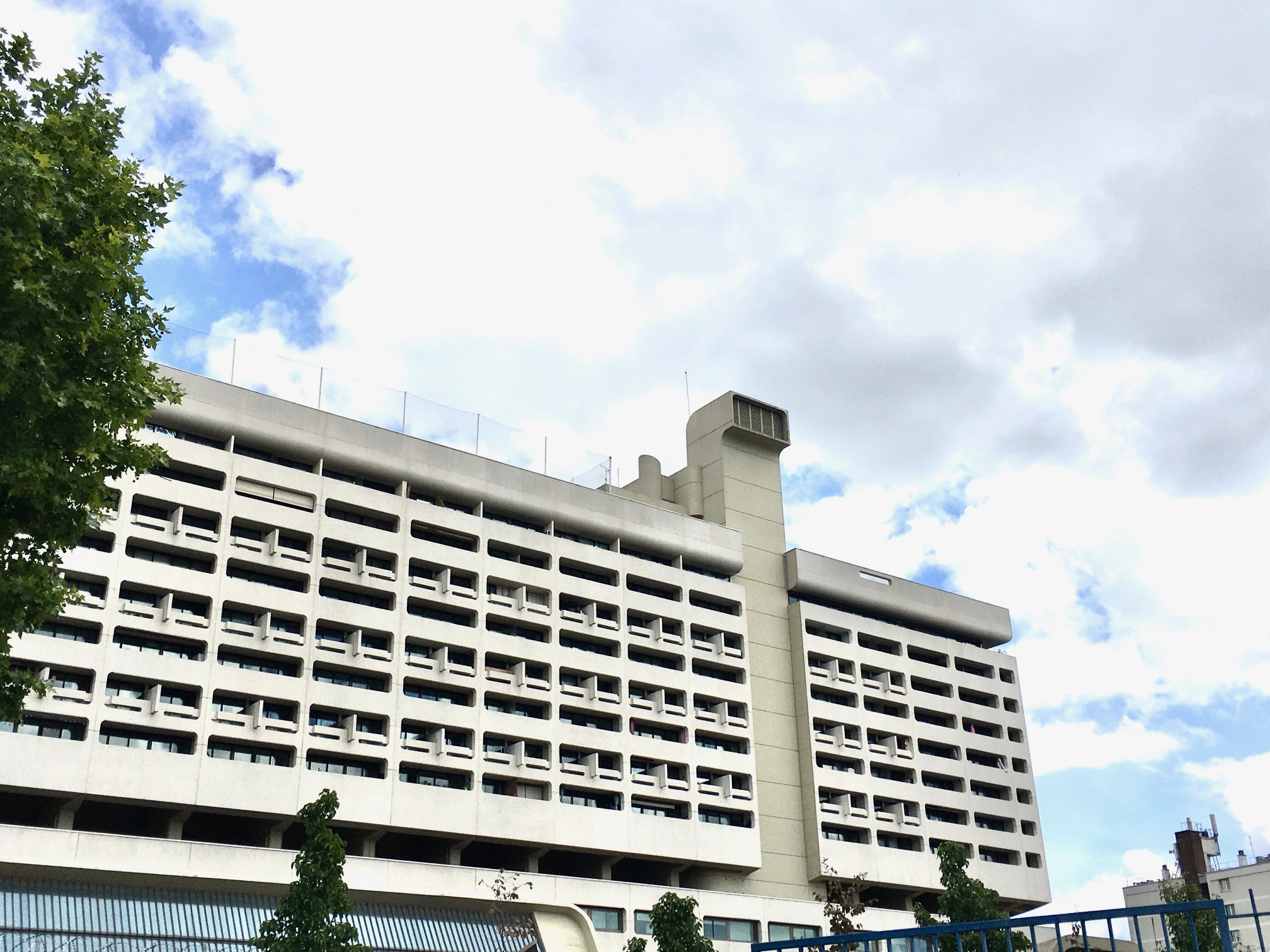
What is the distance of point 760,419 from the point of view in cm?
8231

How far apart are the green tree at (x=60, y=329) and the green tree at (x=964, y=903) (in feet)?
134

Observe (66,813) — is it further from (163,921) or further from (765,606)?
(765,606)

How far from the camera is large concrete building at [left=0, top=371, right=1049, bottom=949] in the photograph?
53.5 meters

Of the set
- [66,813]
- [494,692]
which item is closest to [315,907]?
[66,813]

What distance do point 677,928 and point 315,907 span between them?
698 inches

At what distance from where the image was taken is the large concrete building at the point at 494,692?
53469 millimetres

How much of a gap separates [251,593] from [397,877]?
14533 millimetres

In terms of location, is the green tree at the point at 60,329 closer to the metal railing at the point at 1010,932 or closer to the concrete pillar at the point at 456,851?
the metal railing at the point at 1010,932

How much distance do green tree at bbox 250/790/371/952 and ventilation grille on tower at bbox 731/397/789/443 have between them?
4937cm

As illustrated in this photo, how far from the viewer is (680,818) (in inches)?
2719

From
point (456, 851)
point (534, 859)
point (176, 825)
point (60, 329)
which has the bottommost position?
point (534, 859)

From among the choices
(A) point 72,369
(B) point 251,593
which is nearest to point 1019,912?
(B) point 251,593

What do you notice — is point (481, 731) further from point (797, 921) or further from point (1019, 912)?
point (1019, 912)

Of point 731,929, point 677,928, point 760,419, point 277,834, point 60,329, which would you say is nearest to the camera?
point 60,329
